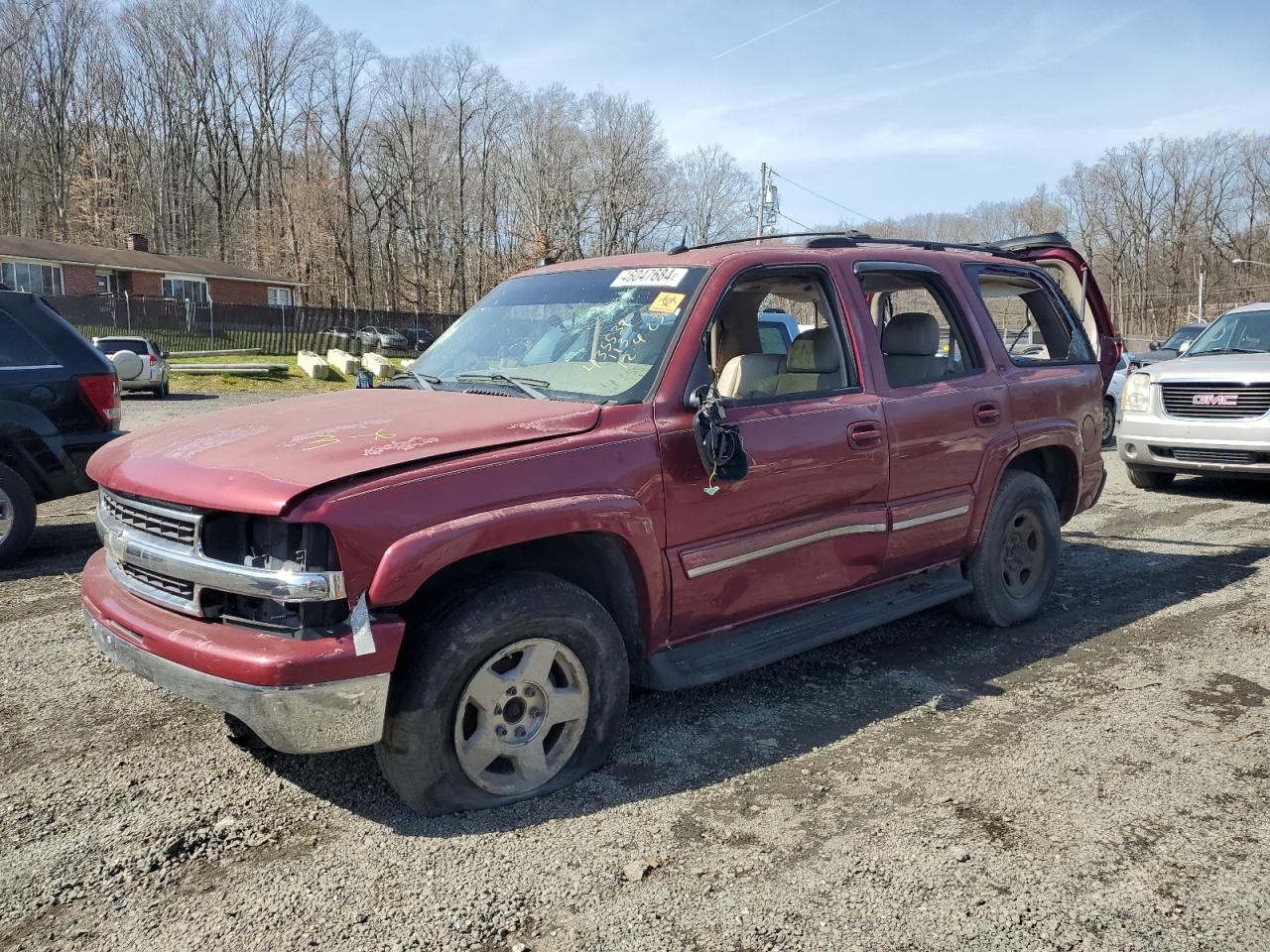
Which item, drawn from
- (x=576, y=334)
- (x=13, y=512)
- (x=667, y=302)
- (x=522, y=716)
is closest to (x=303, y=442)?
(x=522, y=716)

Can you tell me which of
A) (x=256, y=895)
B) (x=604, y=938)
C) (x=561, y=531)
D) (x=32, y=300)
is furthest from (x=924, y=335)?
(x=32, y=300)

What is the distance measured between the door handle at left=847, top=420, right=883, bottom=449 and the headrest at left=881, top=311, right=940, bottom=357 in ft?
2.73

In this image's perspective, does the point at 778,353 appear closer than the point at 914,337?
Yes

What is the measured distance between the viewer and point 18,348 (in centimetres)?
636

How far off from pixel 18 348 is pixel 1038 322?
6.69 metres

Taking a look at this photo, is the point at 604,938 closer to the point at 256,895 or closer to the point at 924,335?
the point at 256,895

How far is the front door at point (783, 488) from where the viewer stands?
11.7ft

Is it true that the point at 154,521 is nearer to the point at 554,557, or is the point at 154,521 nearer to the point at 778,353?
the point at 554,557

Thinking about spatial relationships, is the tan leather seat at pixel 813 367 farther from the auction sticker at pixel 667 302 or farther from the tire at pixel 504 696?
the tire at pixel 504 696

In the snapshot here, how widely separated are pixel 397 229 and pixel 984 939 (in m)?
65.2

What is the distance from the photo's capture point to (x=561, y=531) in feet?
10.3

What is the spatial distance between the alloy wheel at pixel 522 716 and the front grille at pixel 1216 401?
8.10m

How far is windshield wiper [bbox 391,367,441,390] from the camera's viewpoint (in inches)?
163

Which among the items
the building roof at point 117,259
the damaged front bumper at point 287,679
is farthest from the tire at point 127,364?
the building roof at point 117,259
